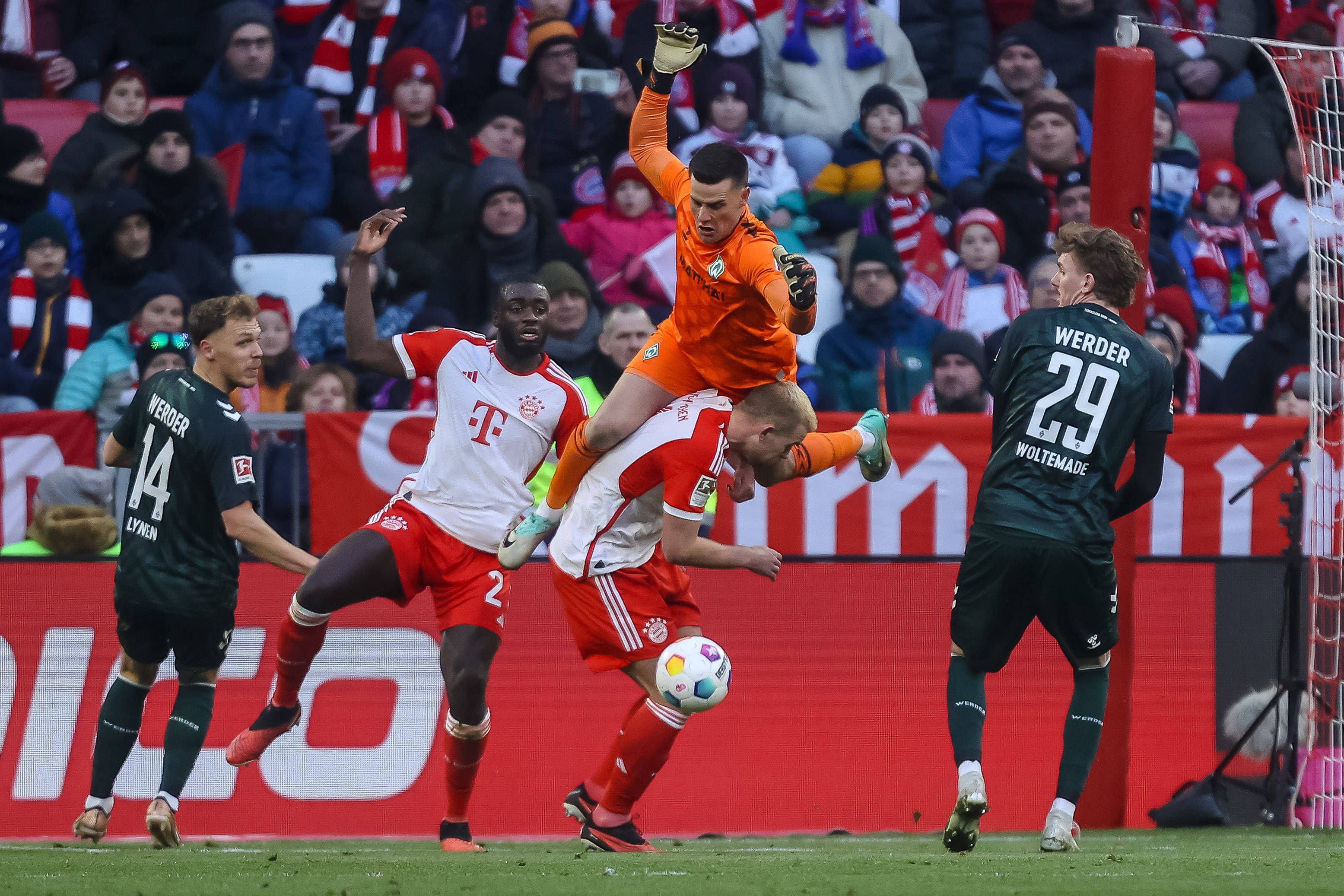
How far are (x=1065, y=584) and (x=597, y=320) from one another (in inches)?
201

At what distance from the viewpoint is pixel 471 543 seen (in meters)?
7.29

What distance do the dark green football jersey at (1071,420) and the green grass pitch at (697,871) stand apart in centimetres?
118

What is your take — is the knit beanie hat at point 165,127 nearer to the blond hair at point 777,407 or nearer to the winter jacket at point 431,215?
the winter jacket at point 431,215

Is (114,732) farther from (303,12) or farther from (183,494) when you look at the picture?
(303,12)

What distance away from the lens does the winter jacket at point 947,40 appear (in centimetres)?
1298

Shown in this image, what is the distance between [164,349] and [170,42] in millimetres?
3910

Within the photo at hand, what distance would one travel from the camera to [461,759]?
715cm

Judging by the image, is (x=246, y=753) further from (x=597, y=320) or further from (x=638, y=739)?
(x=597, y=320)

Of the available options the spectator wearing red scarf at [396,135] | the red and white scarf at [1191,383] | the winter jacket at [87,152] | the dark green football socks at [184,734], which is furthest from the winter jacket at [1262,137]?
the dark green football socks at [184,734]

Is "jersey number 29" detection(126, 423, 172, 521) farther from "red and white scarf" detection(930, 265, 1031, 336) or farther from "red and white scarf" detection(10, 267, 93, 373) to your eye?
"red and white scarf" detection(930, 265, 1031, 336)

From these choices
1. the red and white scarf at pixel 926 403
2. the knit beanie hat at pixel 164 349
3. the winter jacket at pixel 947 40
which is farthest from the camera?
the winter jacket at pixel 947 40

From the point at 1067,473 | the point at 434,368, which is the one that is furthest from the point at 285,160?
the point at 1067,473

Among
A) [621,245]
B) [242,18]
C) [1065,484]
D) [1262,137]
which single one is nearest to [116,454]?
[1065,484]

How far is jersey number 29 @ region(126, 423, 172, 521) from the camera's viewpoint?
6996 mm
